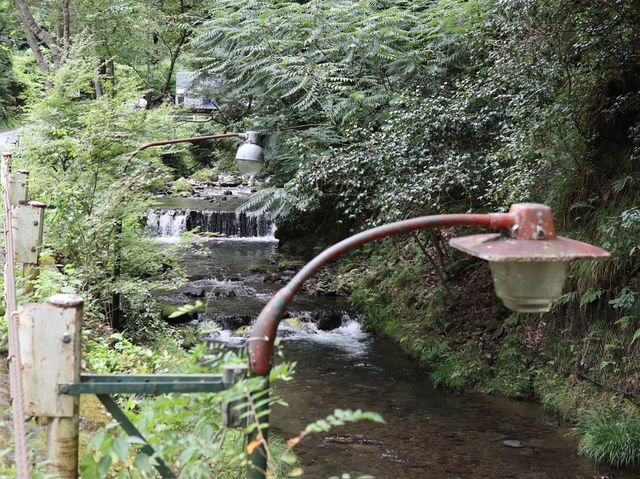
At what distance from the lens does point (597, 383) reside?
Answer: 7.85m

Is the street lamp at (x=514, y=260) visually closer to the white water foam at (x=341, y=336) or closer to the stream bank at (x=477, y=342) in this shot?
the stream bank at (x=477, y=342)

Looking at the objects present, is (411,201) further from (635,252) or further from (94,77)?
(94,77)

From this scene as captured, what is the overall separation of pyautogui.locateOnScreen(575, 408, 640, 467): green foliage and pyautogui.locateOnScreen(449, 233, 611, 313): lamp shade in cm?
555

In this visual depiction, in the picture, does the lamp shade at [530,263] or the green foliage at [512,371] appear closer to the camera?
the lamp shade at [530,263]

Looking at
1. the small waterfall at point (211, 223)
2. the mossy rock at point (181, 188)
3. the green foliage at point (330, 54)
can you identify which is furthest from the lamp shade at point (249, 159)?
the mossy rock at point (181, 188)

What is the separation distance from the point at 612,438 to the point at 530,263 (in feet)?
19.1

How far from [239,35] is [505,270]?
1132cm

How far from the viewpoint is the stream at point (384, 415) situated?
22.3 ft

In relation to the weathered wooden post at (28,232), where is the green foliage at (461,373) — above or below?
below

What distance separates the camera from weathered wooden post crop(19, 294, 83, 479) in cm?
219

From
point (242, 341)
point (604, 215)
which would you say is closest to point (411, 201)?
point (604, 215)

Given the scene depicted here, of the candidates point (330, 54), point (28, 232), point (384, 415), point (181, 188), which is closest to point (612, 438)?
point (384, 415)

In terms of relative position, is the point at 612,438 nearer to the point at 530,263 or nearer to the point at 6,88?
the point at 530,263

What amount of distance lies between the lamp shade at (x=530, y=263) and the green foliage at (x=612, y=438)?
18.2 ft
